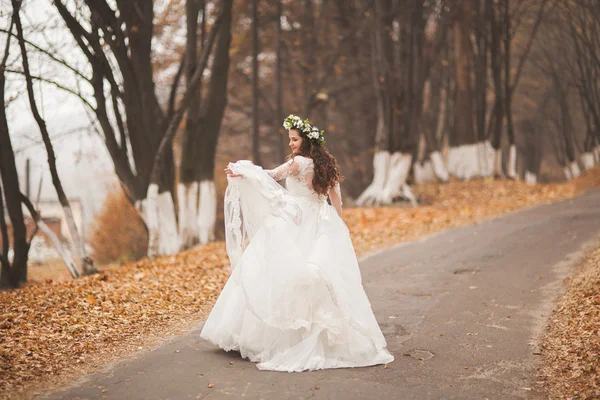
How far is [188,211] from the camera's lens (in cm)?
1767

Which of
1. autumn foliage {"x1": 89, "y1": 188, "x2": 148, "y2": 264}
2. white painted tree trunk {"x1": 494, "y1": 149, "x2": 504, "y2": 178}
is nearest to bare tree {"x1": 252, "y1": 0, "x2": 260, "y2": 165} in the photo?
autumn foliage {"x1": 89, "y1": 188, "x2": 148, "y2": 264}

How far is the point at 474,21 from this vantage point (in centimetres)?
2870

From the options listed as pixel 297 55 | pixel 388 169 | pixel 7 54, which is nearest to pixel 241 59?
pixel 297 55

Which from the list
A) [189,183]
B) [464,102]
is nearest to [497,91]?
[464,102]

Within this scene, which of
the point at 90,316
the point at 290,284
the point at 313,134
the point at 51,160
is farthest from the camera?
the point at 51,160

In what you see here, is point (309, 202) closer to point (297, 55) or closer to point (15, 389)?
point (15, 389)

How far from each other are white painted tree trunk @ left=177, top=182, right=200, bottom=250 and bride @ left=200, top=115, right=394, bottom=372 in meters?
10.2

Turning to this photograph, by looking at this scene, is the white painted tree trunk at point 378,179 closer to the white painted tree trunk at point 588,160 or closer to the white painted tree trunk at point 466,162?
the white painted tree trunk at point 466,162

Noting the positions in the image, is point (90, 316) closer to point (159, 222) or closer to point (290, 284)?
point (290, 284)

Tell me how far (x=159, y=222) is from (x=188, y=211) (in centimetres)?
178

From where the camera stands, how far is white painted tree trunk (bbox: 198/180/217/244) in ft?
59.0

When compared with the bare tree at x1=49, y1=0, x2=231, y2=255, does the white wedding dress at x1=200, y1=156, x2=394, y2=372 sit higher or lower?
lower

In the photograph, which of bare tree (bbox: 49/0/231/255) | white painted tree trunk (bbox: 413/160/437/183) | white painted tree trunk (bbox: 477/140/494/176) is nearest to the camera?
bare tree (bbox: 49/0/231/255)

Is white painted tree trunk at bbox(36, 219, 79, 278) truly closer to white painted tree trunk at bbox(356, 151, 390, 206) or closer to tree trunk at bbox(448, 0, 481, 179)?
white painted tree trunk at bbox(356, 151, 390, 206)
